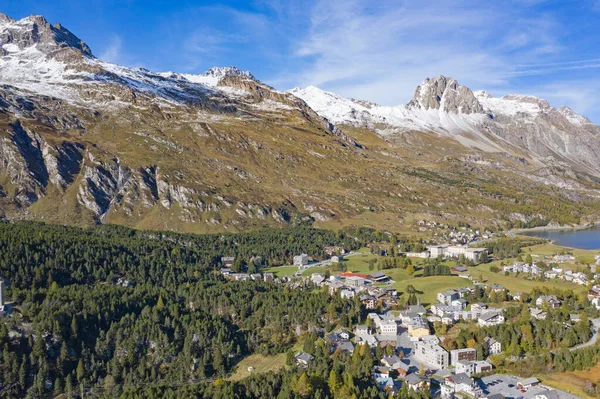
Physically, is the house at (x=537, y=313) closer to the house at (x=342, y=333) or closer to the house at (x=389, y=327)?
the house at (x=389, y=327)

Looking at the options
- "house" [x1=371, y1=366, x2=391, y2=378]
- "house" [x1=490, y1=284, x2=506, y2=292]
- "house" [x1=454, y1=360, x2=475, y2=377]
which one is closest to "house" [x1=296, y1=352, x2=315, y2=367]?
"house" [x1=371, y1=366, x2=391, y2=378]

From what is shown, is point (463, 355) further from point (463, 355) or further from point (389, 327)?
point (389, 327)

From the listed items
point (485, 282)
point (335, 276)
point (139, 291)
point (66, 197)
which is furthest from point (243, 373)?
point (66, 197)

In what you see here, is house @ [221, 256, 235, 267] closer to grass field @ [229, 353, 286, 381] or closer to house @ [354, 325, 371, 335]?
house @ [354, 325, 371, 335]

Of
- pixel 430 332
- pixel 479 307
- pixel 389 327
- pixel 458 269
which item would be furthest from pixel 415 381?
pixel 458 269

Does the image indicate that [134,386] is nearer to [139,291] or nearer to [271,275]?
[139,291]

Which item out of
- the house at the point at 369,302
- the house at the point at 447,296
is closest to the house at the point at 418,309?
the house at the point at 447,296
